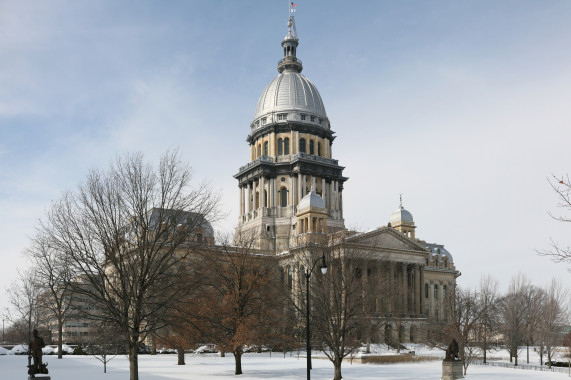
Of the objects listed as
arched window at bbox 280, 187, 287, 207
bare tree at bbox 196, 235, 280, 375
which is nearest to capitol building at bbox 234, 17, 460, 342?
arched window at bbox 280, 187, 287, 207

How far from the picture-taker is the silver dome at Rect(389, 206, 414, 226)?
10550cm

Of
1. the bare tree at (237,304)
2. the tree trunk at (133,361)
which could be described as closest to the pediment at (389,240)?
the bare tree at (237,304)

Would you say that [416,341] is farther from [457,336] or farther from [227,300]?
[227,300]

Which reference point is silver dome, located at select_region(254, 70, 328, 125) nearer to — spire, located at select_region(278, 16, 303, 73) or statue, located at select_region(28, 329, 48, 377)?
spire, located at select_region(278, 16, 303, 73)

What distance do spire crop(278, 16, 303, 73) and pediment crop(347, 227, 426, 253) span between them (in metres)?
44.3

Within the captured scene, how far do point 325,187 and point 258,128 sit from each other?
17.0 meters

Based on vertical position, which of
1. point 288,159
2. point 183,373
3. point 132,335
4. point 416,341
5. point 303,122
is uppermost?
point 303,122

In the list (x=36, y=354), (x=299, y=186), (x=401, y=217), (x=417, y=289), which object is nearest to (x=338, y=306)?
(x=36, y=354)

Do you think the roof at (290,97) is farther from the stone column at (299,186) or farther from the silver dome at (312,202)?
the silver dome at (312,202)

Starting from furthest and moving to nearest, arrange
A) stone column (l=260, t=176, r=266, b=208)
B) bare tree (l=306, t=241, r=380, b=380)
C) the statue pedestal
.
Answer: stone column (l=260, t=176, r=266, b=208), bare tree (l=306, t=241, r=380, b=380), the statue pedestal

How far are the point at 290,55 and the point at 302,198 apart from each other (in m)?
35.8

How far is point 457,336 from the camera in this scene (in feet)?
162

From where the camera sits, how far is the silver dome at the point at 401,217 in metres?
106

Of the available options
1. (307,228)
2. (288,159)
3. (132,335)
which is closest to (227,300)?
(132,335)
